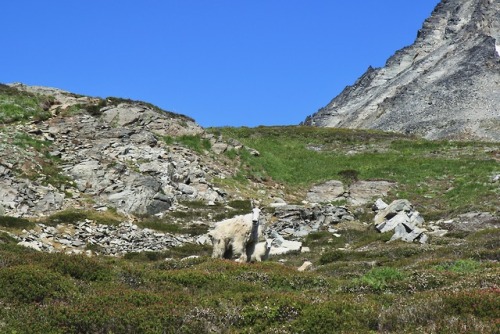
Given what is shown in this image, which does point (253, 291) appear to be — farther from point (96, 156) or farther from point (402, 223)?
point (96, 156)

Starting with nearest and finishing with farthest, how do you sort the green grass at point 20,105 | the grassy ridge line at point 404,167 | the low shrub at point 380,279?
the low shrub at point 380,279 → the grassy ridge line at point 404,167 → the green grass at point 20,105

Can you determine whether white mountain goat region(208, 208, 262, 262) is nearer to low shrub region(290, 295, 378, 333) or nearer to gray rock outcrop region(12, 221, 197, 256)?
gray rock outcrop region(12, 221, 197, 256)

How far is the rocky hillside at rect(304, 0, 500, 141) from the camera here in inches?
4562

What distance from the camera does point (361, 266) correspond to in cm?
2108

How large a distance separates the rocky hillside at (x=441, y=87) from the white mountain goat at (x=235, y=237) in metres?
86.2

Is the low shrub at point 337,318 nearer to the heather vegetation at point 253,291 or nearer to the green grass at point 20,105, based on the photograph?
the heather vegetation at point 253,291

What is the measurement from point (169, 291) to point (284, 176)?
126ft

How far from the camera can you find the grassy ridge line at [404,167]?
44.3 m

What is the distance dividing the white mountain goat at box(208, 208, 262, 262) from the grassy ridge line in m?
18.3

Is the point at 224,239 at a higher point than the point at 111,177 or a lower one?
lower

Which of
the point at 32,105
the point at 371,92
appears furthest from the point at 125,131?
the point at 371,92

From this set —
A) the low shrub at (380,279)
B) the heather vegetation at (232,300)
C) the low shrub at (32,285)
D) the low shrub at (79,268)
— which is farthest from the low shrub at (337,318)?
the low shrub at (79,268)

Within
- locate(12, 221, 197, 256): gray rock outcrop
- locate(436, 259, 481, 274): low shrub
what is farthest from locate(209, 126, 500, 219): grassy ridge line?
locate(436, 259, 481, 274): low shrub

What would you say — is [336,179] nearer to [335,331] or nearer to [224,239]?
[224,239]
